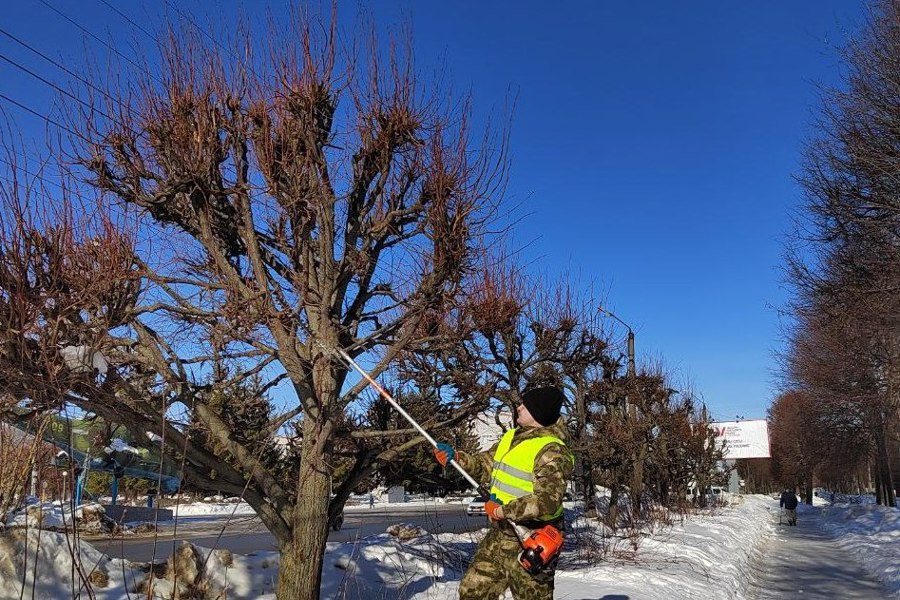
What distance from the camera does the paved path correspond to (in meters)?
11.1

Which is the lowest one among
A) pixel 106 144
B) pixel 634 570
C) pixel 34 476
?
pixel 634 570

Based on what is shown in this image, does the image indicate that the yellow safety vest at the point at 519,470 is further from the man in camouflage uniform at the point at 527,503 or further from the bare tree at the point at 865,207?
the bare tree at the point at 865,207

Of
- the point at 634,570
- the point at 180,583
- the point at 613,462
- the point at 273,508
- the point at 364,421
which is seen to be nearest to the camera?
the point at 273,508

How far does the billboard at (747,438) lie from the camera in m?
57.0

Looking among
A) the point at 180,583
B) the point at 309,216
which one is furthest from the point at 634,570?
the point at 309,216

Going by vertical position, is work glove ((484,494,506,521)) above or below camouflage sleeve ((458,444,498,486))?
below

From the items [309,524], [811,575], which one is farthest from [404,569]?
[811,575]

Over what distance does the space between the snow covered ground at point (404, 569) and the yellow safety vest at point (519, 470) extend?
4.74ft

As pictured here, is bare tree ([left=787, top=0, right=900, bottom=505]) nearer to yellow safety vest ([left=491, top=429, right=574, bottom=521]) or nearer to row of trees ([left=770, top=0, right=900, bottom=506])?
row of trees ([left=770, top=0, right=900, bottom=506])

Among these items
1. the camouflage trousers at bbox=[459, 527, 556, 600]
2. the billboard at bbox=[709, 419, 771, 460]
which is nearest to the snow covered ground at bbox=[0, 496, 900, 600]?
the camouflage trousers at bbox=[459, 527, 556, 600]

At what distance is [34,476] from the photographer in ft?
12.7

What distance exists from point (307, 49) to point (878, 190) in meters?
9.87

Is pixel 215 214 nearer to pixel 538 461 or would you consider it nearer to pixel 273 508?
pixel 273 508

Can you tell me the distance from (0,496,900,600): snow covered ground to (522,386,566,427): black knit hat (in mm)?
1899
